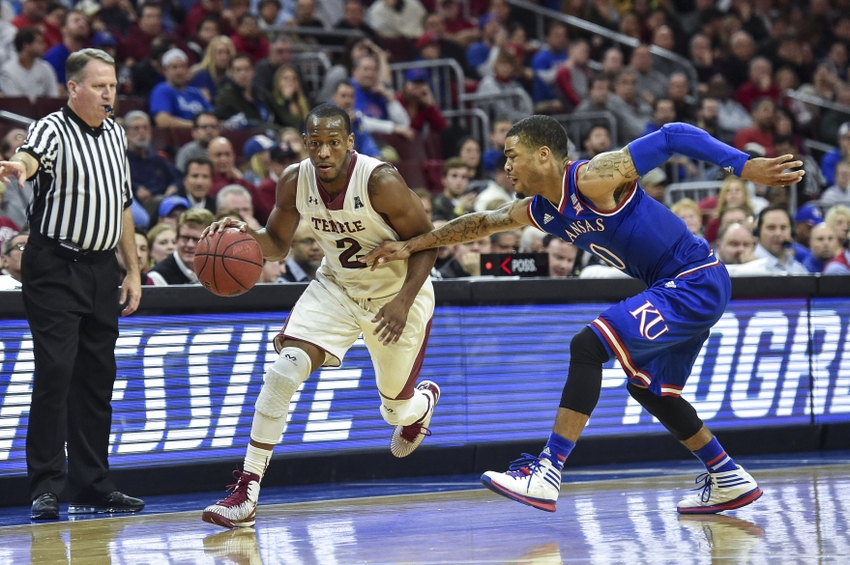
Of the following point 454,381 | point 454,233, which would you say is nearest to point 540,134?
point 454,233

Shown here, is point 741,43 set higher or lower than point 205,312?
higher

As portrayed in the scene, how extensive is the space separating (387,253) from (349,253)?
0.24 metres

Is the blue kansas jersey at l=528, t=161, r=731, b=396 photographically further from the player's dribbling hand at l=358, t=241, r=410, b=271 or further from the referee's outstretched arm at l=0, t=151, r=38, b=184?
the referee's outstretched arm at l=0, t=151, r=38, b=184

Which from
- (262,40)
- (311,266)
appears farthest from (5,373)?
(262,40)

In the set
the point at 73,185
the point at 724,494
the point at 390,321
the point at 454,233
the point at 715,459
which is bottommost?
the point at 724,494

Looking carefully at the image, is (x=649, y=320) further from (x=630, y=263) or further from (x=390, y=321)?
(x=390, y=321)

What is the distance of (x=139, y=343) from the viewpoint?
6.87m

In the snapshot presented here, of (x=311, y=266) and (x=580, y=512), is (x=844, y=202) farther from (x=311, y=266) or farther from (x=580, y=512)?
(x=580, y=512)

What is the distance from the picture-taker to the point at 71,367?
6047 millimetres

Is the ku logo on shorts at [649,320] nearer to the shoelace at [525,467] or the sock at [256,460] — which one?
the shoelace at [525,467]

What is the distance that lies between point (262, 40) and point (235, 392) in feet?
23.3

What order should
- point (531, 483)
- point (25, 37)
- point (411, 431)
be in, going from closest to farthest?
point (531, 483)
point (411, 431)
point (25, 37)

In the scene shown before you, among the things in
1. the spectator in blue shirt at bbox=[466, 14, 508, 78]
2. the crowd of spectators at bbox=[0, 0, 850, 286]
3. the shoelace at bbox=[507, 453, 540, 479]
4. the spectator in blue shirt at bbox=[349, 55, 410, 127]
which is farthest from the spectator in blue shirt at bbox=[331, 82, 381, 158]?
the shoelace at bbox=[507, 453, 540, 479]

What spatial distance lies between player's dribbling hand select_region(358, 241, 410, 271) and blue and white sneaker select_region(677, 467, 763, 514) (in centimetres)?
182
